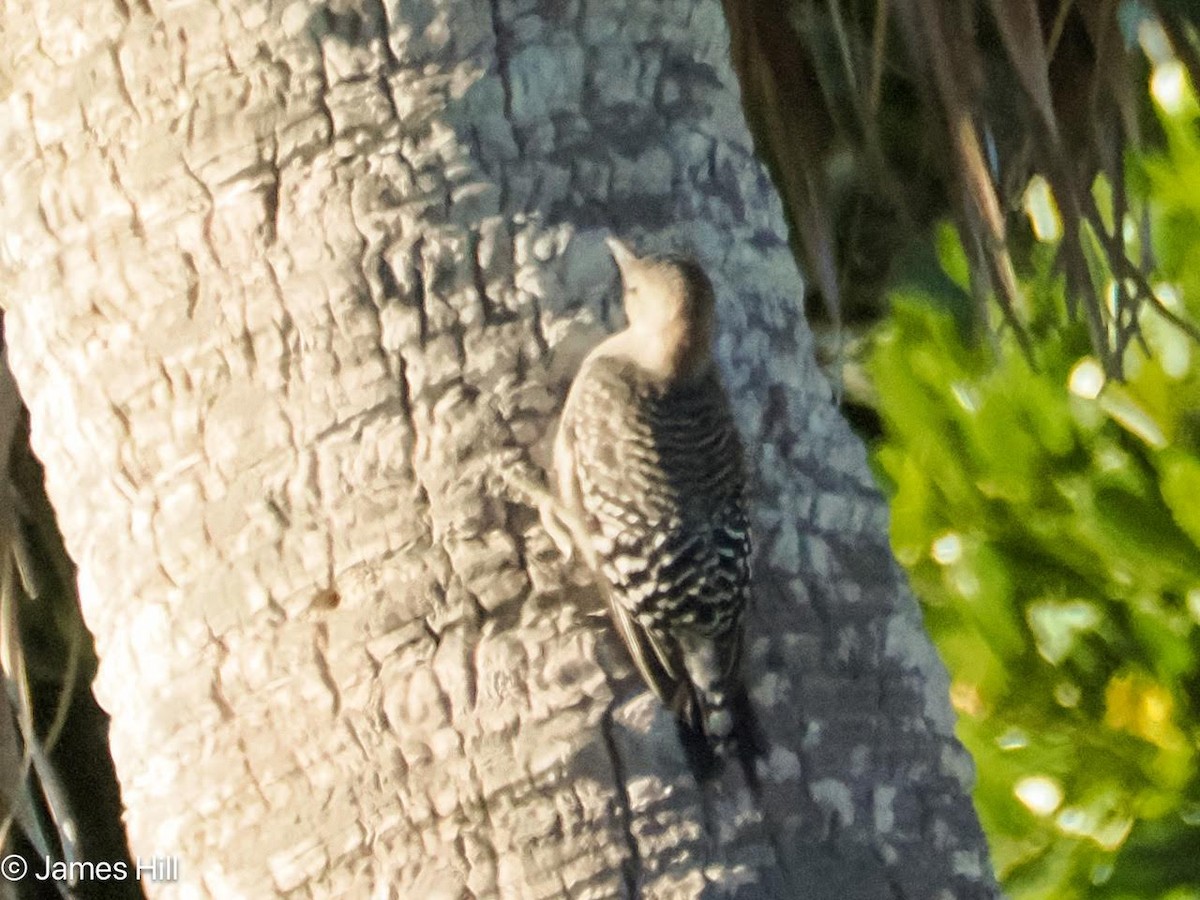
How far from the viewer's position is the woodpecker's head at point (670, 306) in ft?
8.32

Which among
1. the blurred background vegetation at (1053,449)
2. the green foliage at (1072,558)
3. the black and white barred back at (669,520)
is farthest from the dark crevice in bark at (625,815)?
the green foliage at (1072,558)

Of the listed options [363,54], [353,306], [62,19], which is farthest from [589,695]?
[62,19]

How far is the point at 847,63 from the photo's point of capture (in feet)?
10.2

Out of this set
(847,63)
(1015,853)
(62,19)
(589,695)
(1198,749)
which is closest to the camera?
(589,695)

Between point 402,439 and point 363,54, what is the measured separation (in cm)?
52

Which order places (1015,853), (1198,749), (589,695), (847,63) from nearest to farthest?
(589,695) < (847,63) < (1198,749) < (1015,853)

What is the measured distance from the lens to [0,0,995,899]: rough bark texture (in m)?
2.34

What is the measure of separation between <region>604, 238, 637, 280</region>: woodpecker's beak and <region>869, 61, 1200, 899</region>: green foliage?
1381mm

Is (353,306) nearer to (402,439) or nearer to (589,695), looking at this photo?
(402,439)

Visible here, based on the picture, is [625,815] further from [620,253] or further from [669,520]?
[620,253]

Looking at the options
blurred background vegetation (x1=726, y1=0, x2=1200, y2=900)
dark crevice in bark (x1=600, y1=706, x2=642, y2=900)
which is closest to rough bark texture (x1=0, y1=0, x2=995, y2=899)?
dark crevice in bark (x1=600, y1=706, x2=642, y2=900)

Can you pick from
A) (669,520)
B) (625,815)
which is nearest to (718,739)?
(625,815)

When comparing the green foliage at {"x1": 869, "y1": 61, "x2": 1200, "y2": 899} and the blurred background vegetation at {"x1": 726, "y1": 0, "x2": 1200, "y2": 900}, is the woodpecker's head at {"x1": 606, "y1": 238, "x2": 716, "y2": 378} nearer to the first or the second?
the blurred background vegetation at {"x1": 726, "y1": 0, "x2": 1200, "y2": 900}

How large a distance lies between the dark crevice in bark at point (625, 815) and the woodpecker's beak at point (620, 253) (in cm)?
61
